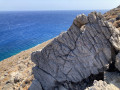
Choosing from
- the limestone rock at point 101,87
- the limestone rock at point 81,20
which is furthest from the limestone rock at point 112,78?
the limestone rock at point 81,20

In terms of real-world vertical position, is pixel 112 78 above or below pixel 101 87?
below

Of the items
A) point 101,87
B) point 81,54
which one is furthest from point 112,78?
point 81,54

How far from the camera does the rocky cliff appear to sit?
1587 centimetres

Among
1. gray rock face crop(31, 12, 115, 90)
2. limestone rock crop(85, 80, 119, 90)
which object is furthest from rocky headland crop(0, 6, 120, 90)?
limestone rock crop(85, 80, 119, 90)

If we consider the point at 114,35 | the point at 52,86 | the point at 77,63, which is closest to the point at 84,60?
the point at 77,63

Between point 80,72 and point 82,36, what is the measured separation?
5.40 metres

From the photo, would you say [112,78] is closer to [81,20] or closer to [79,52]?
[79,52]

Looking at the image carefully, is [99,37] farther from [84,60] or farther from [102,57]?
[84,60]

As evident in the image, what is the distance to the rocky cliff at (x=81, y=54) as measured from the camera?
625 inches

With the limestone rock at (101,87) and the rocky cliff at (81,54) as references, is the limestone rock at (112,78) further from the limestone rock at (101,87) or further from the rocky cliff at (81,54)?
the rocky cliff at (81,54)

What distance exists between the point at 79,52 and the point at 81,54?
1.35 feet

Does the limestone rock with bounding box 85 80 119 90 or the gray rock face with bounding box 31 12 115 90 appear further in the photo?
the gray rock face with bounding box 31 12 115 90

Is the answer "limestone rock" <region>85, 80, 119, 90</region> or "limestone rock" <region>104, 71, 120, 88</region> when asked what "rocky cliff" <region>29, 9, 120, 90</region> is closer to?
"limestone rock" <region>104, 71, 120, 88</region>

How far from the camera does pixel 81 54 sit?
53.3 ft
